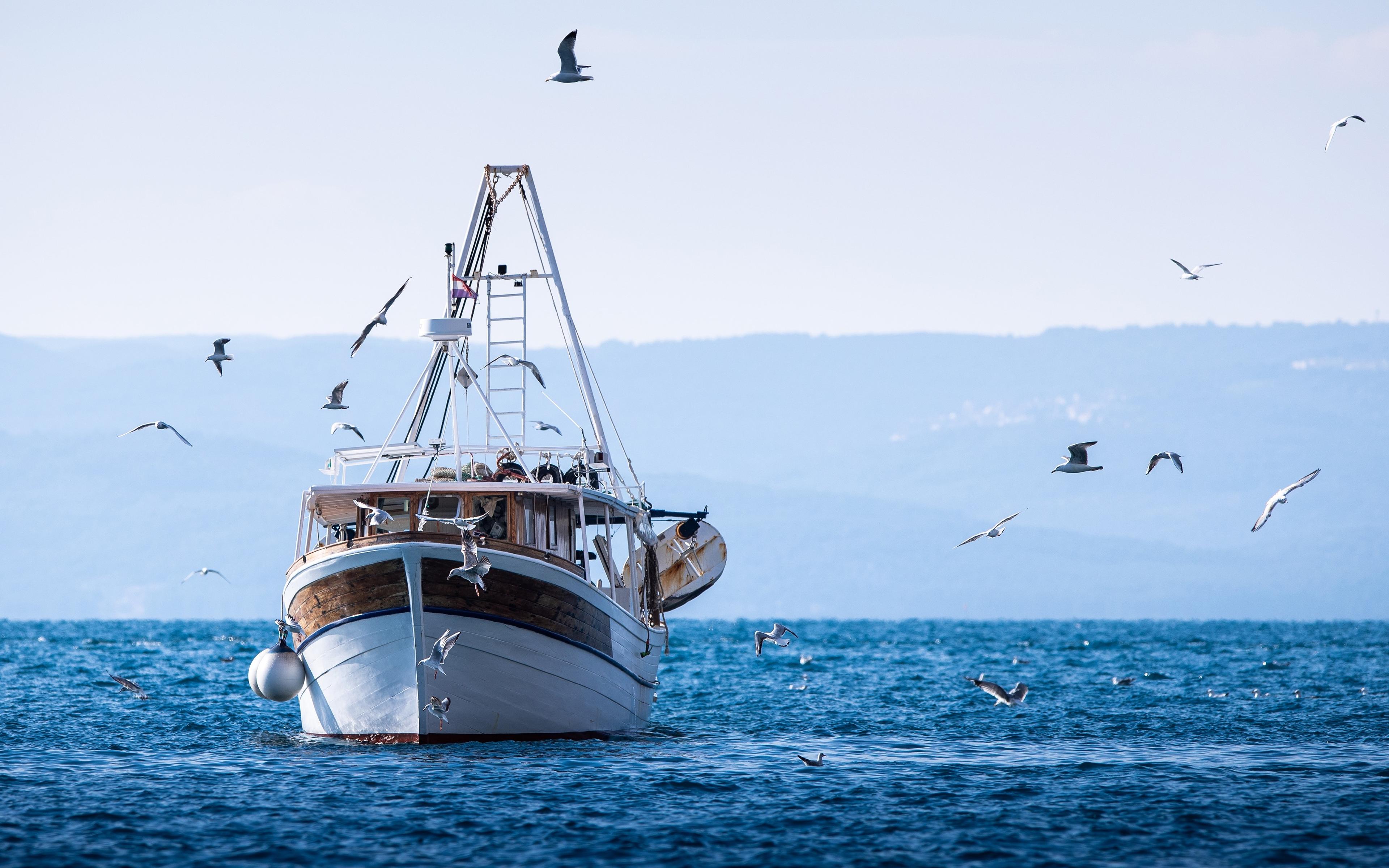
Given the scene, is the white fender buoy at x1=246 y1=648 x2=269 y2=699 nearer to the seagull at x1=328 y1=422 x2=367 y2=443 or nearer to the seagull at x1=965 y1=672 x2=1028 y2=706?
the seagull at x1=328 y1=422 x2=367 y2=443

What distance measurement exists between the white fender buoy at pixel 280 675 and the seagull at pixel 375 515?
2788 millimetres

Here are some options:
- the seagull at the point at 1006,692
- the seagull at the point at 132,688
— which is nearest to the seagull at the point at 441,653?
the seagull at the point at 1006,692

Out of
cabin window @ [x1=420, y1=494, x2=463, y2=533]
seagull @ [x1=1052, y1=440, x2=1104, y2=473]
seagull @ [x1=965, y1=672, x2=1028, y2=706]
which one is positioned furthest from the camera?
cabin window @ [x1=420, y1=494, x2=463, y2=533]

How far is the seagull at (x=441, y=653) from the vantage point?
27141 millimetres

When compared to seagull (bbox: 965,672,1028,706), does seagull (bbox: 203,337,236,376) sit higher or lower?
higher

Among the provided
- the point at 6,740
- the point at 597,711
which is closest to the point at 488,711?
the point at 597,711

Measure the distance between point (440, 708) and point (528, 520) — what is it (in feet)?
13.4

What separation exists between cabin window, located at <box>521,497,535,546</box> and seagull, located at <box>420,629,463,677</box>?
2.84 m

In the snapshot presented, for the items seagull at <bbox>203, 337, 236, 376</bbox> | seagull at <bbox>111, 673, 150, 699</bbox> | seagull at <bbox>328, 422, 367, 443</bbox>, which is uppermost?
seagull at <bbox>203, 337, 236, 376</bbox>

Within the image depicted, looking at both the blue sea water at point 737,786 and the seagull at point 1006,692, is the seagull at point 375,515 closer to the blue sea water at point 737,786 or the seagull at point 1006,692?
the blue sea water at point 737,786

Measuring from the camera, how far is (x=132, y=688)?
3656cm

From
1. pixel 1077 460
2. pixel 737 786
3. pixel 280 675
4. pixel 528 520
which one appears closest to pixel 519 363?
pixel 528 520

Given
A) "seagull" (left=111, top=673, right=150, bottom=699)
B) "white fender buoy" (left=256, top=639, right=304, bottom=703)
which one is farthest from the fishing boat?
"seagull" (left=111, top=673, right=150, bottom=699)

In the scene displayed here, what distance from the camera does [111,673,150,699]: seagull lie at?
3600 centimetres
